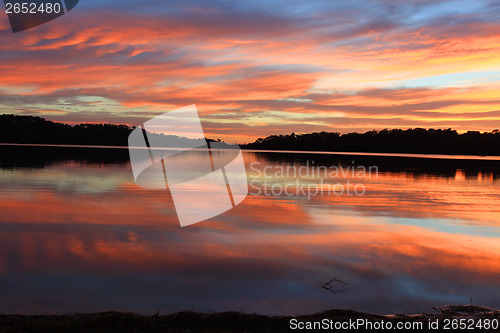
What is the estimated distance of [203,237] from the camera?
11148 millimetres

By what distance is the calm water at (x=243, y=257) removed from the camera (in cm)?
689

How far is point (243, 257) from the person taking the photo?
9312 mm

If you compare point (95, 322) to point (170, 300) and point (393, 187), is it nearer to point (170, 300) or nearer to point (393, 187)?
point (170, 300)

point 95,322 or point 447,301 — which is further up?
point 95,322

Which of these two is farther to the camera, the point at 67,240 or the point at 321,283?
the point at 67,240

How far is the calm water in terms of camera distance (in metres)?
6.89

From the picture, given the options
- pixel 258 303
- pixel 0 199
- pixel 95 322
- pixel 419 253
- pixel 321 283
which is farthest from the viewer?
pixel 0 199

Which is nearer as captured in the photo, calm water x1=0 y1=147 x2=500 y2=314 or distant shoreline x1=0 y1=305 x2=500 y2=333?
distant shoreline x1=0 y1=305 x2=500 y2=333

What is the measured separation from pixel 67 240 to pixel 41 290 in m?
3.54

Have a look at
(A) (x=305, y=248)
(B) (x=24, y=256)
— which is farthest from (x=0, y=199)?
(A) (x=305, y=248)

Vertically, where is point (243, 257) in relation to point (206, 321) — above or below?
below

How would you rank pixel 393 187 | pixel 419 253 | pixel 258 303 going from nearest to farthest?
pixel 258 303 → pixel 419 253 → pixel 393 187

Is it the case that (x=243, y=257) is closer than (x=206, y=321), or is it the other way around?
(x=206, y=321)

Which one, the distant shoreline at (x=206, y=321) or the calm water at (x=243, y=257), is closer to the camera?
the distant shoreline at (x=206, y=321)
